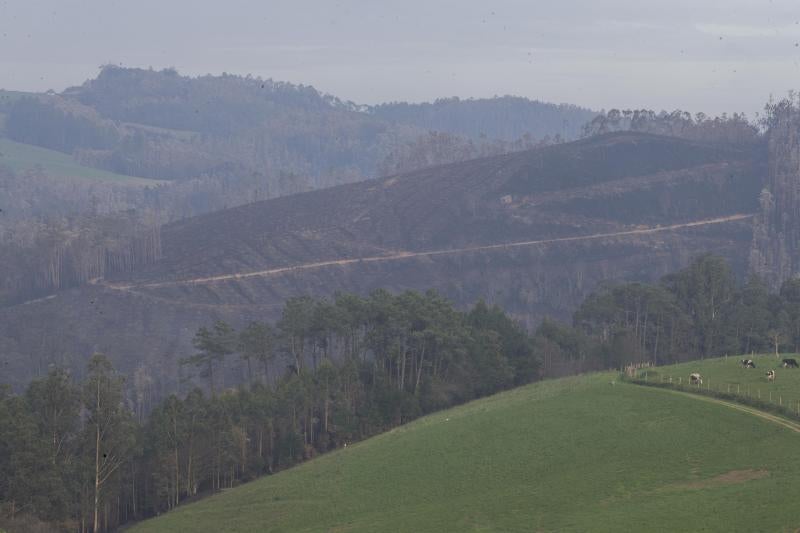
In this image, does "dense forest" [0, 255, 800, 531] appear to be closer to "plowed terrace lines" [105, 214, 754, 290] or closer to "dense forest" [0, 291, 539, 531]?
"dense forest" [0, 291, 539, 531]

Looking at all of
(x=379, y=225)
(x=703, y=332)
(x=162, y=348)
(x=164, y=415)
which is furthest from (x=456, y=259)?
(x=164, y=415)

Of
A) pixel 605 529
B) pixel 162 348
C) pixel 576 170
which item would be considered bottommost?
pixel 162 348

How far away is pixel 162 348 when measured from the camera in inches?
5143

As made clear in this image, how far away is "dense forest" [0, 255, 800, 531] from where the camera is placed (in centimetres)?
6166

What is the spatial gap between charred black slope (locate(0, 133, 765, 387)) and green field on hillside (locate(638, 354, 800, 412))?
234 feet

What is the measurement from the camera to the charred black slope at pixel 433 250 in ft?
463

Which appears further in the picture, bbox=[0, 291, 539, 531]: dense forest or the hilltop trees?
the hilltop trees

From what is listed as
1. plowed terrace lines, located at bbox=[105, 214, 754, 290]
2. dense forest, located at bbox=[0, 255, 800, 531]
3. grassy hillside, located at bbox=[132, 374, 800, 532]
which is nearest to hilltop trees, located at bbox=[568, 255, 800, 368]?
dense forest, located at bbox=[0, 255, 800, 531]

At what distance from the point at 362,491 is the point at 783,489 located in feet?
69.9

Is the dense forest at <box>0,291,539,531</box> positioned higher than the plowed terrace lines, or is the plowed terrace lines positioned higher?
the plowed terrace lines

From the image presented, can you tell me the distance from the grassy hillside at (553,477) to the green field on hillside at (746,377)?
2.52 metres

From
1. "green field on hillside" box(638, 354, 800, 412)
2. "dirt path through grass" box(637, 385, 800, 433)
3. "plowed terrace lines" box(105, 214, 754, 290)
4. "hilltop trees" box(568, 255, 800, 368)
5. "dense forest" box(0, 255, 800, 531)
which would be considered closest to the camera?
"dirt path through grass" box(637, 385, 800, 433)

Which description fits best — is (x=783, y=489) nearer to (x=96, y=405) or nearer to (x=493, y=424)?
(x=493, y=424)

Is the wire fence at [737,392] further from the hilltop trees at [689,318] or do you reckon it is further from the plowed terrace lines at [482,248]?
the plowed terrace lines at [482,248]
